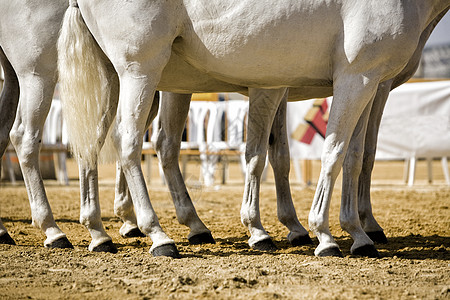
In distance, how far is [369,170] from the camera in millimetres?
5953

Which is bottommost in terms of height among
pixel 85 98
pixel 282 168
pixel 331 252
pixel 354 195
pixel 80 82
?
pixel 331 252

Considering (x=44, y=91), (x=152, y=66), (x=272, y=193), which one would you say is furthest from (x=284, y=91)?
(x=272, y=193)

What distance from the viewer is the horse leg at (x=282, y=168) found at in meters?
5.50

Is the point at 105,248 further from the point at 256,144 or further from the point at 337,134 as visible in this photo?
the point at 337,134

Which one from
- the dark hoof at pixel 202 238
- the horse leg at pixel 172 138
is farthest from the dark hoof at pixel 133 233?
the dark hoof at pixel 202 238

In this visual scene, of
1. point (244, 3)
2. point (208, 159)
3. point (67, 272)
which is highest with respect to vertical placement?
point (244, 3)

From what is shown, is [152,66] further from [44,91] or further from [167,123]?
[167,123]

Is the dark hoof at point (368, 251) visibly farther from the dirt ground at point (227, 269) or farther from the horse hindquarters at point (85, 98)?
the horse hindquarters at point (85, 98)

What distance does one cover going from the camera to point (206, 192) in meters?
12.1

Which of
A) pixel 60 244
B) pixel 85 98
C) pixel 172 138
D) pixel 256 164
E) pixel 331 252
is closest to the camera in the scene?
pixel 331 252

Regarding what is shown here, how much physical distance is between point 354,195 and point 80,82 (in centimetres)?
221

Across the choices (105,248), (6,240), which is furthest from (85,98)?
(6,240)

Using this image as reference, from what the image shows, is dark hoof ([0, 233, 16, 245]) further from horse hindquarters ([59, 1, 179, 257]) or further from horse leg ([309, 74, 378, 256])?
horse leg ([309, 74, 378, 256])

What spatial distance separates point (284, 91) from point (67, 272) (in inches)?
92.3
